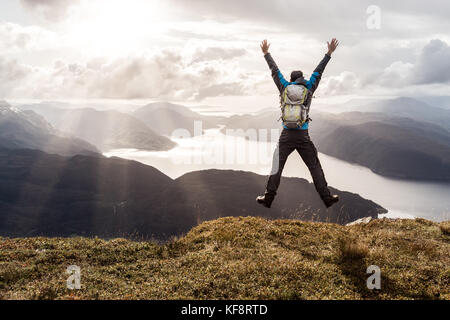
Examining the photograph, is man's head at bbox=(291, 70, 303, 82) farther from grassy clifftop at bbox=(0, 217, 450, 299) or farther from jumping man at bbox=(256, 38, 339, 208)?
grassy clifftop at bbox=(0, 217, 450, 299)

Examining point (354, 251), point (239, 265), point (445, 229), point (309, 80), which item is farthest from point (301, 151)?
point (445, 229)

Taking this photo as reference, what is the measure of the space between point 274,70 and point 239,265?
604cm

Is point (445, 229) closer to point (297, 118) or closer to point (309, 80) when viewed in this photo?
point (297, 118)

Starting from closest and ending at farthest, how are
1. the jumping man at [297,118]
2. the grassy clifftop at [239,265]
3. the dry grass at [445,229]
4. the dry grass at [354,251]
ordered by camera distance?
the grassy clifftop at [239,265] < the jumping man at [297,118] < the dry grass at [354,251] < the dry grass at [445,229]

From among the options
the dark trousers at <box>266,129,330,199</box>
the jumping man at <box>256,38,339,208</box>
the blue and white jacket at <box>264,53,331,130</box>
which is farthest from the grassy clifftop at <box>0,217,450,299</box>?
the blue and white jacket at <box>264,53,331,130</box>

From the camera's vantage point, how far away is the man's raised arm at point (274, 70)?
10039 millimetres

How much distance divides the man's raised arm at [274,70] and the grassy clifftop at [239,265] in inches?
208

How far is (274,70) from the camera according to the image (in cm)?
1029

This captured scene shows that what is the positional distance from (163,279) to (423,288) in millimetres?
6474

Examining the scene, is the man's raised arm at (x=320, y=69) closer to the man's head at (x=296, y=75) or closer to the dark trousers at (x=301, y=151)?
the man's head at (x=296, y=75)

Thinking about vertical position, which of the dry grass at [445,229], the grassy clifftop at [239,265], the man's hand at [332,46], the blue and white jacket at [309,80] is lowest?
the dry grass at [445,229]

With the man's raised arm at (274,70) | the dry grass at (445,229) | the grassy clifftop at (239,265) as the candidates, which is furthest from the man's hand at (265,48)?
the dry grass at (445,229)
